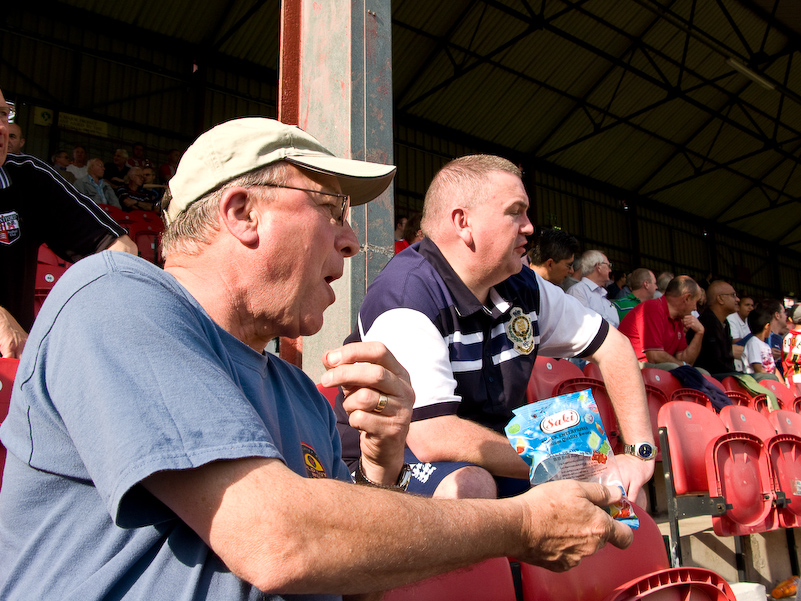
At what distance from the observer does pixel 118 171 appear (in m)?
9.64

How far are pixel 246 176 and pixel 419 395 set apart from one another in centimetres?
92

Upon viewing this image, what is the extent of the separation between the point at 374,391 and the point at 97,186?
8985mm

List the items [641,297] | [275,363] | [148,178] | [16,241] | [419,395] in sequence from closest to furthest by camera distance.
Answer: [275,363]
[419,395]
[16,241]
[641,297]
[148,178]

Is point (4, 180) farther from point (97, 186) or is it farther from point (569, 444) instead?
point (97, 186)

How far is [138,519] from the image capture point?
0.85m

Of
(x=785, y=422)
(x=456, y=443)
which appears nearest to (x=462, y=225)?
(x=456, y=443)

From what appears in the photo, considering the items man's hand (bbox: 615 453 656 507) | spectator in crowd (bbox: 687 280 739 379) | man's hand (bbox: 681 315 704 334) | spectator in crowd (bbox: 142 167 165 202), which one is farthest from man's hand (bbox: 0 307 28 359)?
spectator in crowd (bbox: 142 167 165 202)

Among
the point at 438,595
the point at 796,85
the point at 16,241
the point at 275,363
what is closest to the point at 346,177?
the point at 275,363

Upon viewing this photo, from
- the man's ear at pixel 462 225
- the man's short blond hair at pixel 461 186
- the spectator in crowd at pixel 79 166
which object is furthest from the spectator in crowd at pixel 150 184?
the man's ear at pixel 462 225

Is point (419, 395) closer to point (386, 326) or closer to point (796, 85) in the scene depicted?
point (386, 326)

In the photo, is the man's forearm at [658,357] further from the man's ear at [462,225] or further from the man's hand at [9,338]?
the man's hand at [9,338]

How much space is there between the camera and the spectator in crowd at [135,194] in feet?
30.2

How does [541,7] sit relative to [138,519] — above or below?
above

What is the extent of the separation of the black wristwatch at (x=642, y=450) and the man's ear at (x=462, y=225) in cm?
98
